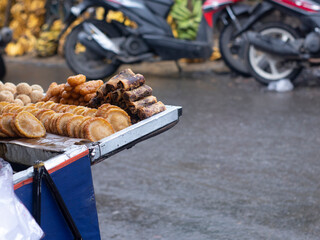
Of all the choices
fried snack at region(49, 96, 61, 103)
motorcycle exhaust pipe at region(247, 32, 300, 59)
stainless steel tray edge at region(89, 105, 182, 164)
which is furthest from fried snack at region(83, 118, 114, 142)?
motorcycle exhaust pipe at region(247, 32, 300, 59)

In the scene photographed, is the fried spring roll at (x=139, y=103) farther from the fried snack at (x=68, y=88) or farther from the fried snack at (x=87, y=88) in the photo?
the fried snack at (x=68, y=88)

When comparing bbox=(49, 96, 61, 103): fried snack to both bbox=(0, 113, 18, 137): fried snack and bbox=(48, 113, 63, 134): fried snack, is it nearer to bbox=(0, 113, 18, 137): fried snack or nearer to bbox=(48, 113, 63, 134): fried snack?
bbox=(48, 113, 63, 134): fried snack

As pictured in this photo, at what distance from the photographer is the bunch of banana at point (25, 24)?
12.8 metres

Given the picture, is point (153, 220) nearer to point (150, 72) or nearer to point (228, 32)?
point (228, 32)

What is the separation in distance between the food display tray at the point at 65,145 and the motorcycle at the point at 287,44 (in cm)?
476

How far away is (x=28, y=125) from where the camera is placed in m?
2.35

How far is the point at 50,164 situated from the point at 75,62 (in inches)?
259

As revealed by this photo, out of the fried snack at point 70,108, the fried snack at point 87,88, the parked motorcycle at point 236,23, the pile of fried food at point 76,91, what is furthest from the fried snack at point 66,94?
the parked motorcycle at point 236,23

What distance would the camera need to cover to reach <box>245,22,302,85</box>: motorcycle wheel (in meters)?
7.02

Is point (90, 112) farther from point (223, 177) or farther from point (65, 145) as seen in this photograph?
point (223, 177)

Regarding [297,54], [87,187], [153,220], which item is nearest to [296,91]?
Answer: [297,54]

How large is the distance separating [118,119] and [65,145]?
0.38m

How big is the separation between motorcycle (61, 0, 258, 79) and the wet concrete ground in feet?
5.49

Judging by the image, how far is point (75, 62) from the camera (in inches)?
325
